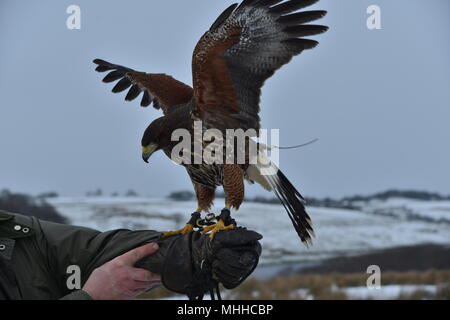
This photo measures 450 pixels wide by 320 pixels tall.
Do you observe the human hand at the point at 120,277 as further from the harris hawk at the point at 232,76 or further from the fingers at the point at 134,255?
the harris hawk at the point at 232,76

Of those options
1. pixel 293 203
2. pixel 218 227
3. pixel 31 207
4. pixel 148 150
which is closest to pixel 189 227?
pixel 218 227

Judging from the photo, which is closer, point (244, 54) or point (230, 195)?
point (230, 195)

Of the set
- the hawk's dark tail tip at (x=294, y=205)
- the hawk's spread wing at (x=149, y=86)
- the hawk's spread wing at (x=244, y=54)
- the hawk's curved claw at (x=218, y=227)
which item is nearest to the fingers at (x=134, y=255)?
the hawk's curved claw at (x=218, y=227)

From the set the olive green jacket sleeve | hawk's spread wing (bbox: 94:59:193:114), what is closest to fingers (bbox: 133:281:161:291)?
the olive green jacket sleeve

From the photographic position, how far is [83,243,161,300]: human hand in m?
1.94

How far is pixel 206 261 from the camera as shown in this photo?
6.40 feet

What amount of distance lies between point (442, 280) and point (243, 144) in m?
6.27

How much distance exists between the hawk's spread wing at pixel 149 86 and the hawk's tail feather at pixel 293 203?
0.67 meters

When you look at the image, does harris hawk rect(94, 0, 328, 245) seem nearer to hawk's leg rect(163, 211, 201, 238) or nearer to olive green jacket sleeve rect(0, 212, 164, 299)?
hawk's leg rect(163, 211, 201, 238)

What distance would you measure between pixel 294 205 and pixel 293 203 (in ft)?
0.04

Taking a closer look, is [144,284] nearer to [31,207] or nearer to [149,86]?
[149,86]
